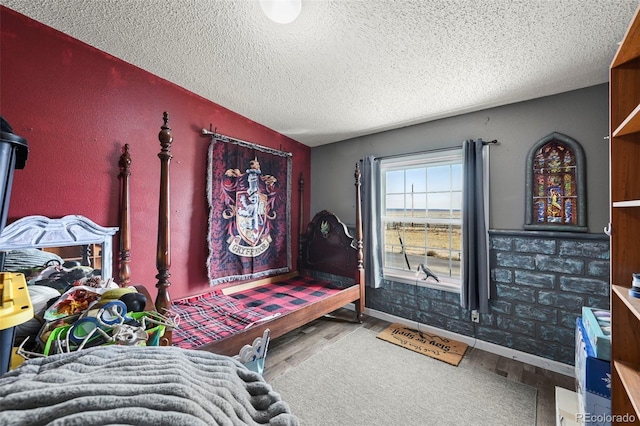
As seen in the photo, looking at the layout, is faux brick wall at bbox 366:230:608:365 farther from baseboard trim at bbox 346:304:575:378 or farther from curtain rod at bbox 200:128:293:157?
curtain rod at bbox 200:128:293:157

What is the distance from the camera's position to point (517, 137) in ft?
7.23

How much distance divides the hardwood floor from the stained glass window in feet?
3.74

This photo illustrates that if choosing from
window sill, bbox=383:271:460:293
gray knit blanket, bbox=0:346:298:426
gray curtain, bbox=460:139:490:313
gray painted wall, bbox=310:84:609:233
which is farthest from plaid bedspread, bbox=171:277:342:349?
gray painted wall, bbox=310:84:609:233

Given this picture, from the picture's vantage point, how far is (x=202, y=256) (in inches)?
98.3

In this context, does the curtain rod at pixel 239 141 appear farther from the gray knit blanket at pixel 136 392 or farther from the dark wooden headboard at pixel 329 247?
the gray knit blanket at pixel 136 392

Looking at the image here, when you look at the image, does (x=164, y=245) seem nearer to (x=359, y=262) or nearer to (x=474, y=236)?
(x=359, y=262)

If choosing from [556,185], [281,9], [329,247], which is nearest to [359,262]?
[329,247]

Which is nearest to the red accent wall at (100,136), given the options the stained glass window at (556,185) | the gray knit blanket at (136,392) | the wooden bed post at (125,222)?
the wooden bed post at (125,222)

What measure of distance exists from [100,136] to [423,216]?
3027mm

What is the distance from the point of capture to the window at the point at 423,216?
8.72 ft

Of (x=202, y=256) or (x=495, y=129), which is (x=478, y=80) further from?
(x=202, y=256)

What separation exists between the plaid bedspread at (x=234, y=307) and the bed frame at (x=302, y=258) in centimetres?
9

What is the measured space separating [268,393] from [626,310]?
60.1 inches

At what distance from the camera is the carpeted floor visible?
1539 mm
